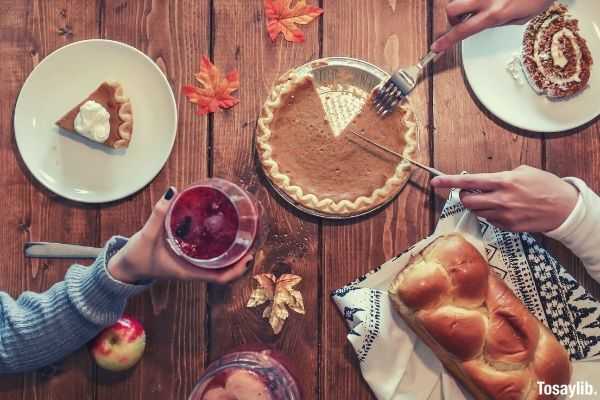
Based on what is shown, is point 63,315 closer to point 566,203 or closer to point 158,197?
point 158,197

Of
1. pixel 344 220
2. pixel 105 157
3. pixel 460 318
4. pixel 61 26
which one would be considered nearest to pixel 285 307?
pixel 344 220

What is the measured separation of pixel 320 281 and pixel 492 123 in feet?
1.68

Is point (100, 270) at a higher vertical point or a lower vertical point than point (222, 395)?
higher

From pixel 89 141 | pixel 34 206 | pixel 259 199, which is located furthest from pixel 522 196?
pixel 34 206

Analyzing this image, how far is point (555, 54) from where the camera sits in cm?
133

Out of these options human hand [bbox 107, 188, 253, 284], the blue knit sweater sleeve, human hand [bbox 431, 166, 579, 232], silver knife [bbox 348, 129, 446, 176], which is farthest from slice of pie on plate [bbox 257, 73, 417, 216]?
the blue knit sweater sleeve

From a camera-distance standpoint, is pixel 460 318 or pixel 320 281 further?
pixel 320 281

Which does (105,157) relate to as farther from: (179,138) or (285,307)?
(285,307)

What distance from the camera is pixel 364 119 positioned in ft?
4.40

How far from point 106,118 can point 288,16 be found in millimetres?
453

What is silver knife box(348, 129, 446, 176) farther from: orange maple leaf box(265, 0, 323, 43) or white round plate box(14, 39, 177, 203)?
white round plate box(14, 39, 177, 203)

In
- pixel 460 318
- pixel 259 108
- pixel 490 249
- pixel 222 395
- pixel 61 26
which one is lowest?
pixel 222 395

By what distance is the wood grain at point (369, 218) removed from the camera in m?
1.34

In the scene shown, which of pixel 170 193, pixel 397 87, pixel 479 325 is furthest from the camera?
pixel 397 87
